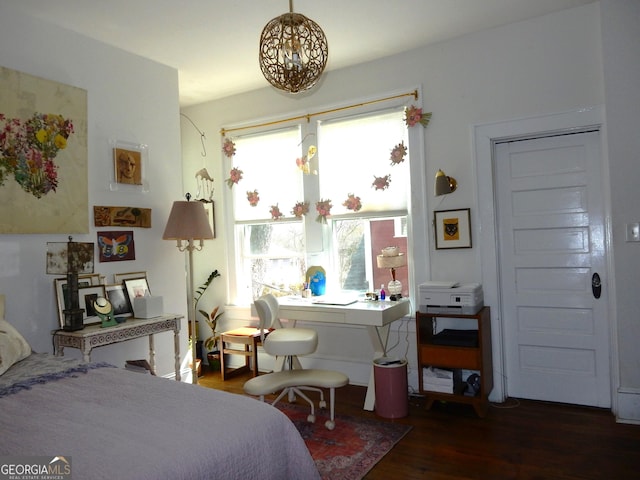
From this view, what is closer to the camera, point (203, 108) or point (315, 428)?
point (315, 428)

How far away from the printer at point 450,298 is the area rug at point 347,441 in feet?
2.85

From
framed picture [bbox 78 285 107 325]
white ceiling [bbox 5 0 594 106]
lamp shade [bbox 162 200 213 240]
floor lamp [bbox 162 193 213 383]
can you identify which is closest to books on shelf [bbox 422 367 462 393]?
floor lamp [bbox 162 193 213 383]

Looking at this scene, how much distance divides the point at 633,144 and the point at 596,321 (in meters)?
1.27

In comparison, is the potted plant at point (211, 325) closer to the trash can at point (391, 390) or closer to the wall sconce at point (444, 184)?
the trash can at point (391, 390)

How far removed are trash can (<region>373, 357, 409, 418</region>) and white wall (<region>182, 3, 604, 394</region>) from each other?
1.78 feet

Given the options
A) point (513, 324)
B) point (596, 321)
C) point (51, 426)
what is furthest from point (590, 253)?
point (51, 426)

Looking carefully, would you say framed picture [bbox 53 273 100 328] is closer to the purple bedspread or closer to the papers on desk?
the purple bedspread

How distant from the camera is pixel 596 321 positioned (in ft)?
11.4

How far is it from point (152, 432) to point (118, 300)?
2328 millimetres

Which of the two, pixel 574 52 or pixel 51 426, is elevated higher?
pixel 574 52

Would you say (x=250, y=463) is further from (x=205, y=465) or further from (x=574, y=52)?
(x=574, y=52)

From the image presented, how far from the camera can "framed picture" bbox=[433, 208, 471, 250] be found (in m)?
3.73

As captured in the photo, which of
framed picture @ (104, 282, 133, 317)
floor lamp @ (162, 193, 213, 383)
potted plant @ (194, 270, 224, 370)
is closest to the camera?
framed picture @ (104, 282, 133, 317)

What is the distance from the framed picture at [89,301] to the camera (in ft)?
11.0
